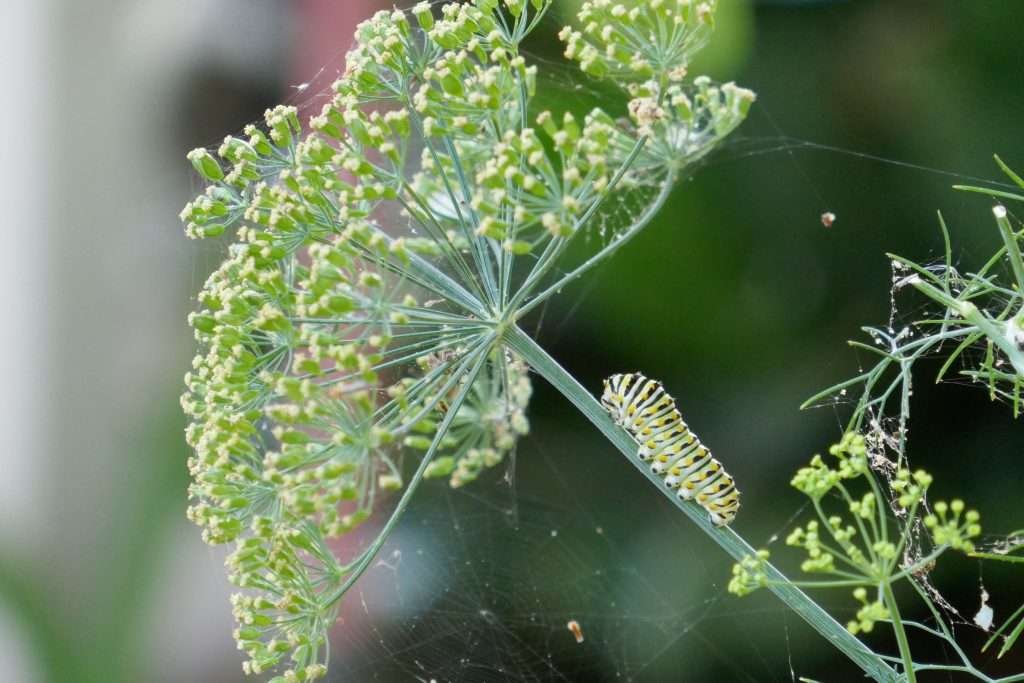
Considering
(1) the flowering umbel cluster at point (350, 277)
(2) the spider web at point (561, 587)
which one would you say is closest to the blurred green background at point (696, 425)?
(2) the spider web at point (561, 587)

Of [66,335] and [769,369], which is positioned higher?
[66,335]

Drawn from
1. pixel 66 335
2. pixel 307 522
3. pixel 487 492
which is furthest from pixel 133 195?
pixel 307 522

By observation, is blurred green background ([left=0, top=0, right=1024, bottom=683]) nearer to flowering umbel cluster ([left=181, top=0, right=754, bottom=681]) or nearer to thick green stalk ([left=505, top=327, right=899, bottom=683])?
flowering umbel cluster ([left=181, top=0, right=754, bottom=681])

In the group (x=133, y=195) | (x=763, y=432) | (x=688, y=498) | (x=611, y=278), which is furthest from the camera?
(x=133, y=195)

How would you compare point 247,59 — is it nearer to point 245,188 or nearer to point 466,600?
point 466,600

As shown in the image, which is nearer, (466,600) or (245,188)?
(245,188)

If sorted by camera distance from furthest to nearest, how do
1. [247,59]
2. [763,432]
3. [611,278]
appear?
1. [247,59]
2. [611,278]
3. [763,432]

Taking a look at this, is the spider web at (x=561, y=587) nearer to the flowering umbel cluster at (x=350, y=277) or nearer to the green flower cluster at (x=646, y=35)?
the flowering umbel cluster at (x=350, y=277)
